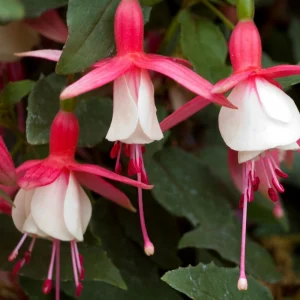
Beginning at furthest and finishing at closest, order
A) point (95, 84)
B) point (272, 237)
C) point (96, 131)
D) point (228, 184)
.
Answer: point (272, 237), point (228, 184), point (96, 131), point (95, 84)

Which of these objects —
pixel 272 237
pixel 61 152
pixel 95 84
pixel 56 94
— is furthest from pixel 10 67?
pixel 272 237

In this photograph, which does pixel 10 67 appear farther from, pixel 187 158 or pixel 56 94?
pixel 187 158

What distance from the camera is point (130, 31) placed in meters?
0.58

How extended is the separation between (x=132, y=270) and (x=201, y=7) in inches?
17.8

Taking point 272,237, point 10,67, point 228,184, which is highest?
point 10,67

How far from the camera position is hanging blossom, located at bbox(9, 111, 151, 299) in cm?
60

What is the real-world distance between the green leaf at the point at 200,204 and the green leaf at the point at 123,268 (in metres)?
0.08

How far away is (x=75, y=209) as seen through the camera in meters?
0.61

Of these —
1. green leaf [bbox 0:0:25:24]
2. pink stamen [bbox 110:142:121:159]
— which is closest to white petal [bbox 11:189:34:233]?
pink stamen [bbox 110:142:121:159]

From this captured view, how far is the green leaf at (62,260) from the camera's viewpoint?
2.28 feet

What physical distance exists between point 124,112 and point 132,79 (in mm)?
36

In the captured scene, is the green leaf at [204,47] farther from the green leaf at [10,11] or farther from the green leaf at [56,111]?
the green leaf at [10,11]

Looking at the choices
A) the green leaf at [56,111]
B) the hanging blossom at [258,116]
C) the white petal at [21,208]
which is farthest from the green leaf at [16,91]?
the hanging blossom at [258,116]

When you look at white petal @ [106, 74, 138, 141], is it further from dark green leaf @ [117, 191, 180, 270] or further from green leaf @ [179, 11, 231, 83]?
dark green leaf @ [117, 191, 180, 270]
